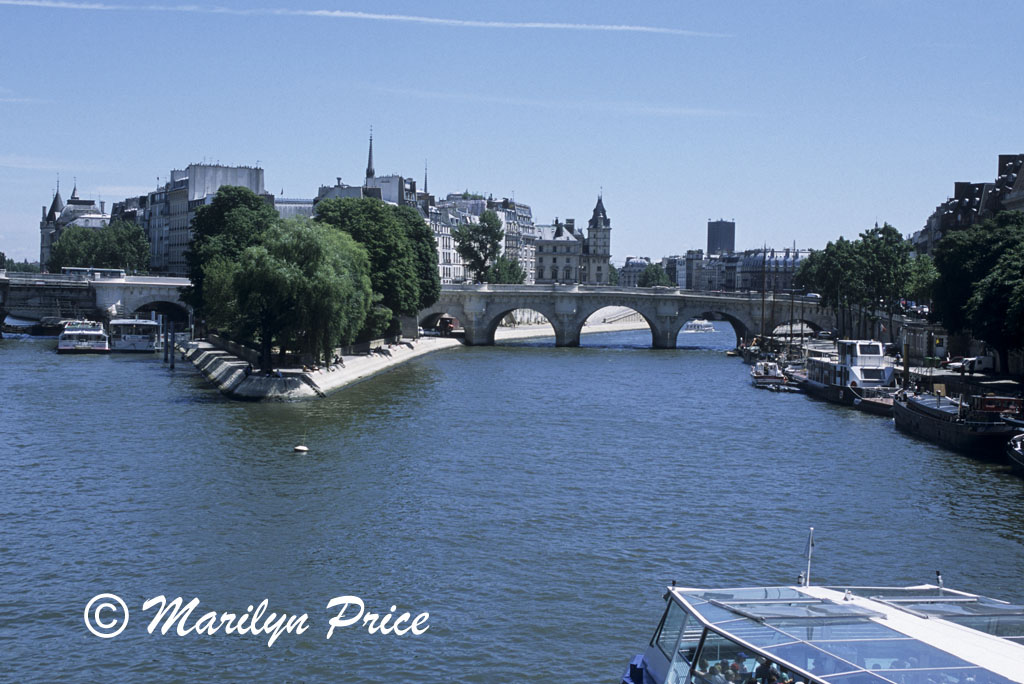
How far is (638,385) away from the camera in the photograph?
7712 cm

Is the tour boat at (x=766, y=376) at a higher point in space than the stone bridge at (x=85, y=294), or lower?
lower

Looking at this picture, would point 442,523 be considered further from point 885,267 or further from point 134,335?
point 885,267

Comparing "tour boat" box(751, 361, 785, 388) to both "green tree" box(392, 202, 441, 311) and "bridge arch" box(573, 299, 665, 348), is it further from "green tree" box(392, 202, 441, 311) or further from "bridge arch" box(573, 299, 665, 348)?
"green tree" box(392, 202, 441, 311)

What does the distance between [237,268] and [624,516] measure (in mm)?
38457

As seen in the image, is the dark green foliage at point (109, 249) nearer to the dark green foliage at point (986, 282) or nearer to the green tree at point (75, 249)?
the green tree at point (75, 249)

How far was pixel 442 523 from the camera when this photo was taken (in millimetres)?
33281

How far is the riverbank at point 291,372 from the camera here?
6378 centimetres

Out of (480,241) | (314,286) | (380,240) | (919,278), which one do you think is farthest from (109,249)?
(919,278)

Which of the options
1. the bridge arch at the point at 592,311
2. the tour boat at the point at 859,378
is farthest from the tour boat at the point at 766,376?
the bridge arch at the point at 592,311

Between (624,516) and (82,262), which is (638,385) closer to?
(624,516)

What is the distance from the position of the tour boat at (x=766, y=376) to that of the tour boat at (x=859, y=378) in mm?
6616

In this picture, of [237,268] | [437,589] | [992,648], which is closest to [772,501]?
[437,589]

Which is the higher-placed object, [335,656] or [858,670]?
[858,670]

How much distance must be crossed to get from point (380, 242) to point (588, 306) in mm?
32605
